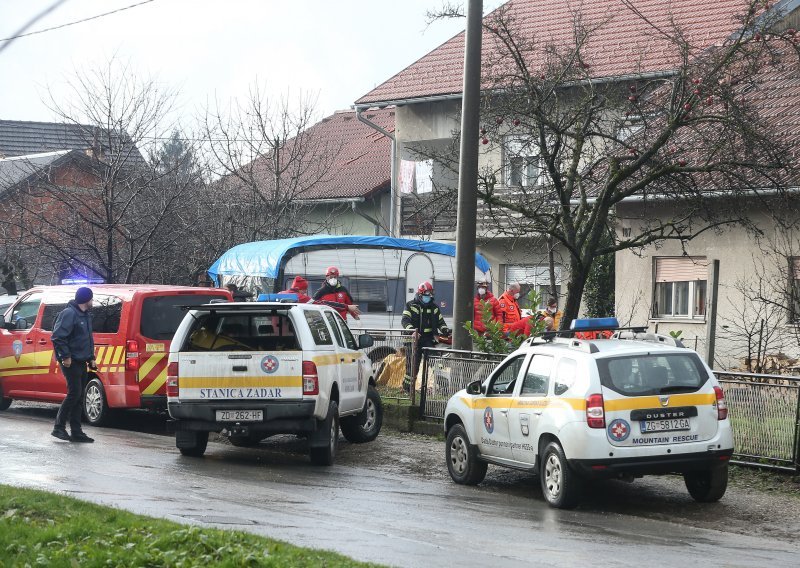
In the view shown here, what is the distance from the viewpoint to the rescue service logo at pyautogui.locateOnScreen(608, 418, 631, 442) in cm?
1114

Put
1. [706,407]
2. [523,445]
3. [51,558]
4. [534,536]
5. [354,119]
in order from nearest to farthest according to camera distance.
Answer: [51,558] → [534,536] → [706,407] → [523,445] → [354,119]

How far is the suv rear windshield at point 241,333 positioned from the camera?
14.4 metres

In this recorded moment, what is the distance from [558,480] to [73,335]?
22.3 feet

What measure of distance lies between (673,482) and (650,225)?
38.7 feet

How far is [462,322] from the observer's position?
1655cm

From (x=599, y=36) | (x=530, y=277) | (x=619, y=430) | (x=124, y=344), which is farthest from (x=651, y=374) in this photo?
(x=599, y=36)

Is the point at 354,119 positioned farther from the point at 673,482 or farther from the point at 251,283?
the point at 673,482

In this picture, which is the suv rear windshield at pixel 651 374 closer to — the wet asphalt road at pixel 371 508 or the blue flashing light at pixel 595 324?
the blue flashing light at pixel 595 324

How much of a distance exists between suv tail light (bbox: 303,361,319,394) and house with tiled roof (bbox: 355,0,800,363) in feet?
17.5

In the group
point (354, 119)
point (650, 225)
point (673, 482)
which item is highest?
point (354, 119)

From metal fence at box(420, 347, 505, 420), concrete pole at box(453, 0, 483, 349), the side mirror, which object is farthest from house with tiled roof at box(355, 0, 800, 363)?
the side mirror

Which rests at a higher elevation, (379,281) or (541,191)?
(541,191)

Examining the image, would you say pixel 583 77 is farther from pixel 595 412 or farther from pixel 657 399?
pixel 595 412

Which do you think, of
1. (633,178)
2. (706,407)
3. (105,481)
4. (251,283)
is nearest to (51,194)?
(251,283)
